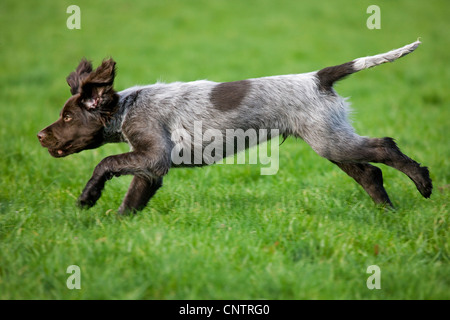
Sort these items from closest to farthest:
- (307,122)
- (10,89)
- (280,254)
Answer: (280,254), (307,122), (10,89)

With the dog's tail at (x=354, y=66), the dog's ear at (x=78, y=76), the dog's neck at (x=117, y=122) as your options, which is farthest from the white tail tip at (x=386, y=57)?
the dog's ear at (x=78, y=76)

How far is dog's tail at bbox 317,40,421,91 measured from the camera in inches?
161

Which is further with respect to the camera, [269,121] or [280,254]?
[269,121]

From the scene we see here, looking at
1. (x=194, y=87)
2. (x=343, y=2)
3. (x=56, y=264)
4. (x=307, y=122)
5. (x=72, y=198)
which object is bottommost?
(x=56, y=264)

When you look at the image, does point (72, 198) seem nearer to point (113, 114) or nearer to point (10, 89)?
point (113, 114)

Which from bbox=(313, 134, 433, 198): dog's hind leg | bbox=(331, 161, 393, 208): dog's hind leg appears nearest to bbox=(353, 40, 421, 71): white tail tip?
bbox=(313, 134, 433, 198): dog's hind leg

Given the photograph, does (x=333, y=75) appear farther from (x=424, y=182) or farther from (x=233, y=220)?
(x=233, y=220)

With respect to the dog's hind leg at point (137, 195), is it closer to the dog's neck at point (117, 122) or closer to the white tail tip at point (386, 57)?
the dog's neck at point (117, 122)

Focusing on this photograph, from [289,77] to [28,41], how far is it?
11373 millimetres

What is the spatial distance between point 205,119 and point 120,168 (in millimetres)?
845

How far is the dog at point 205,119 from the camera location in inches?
159

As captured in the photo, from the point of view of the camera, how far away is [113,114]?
4.23 m
